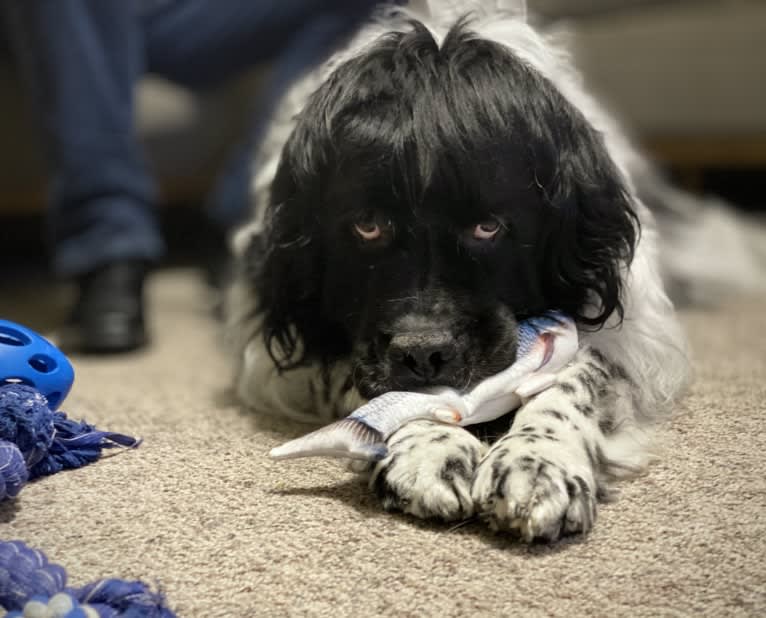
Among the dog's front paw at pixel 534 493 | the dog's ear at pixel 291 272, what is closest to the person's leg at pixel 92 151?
the dog's ear at pixel 291 272

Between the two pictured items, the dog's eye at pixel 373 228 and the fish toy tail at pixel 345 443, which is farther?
the dog's eye at pixel 373 228

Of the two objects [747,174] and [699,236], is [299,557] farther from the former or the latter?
[747,174]

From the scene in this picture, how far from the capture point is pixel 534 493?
1.29m

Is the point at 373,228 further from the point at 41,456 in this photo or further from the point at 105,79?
the point at 105,79

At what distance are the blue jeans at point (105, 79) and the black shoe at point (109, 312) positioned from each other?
0.04 meters

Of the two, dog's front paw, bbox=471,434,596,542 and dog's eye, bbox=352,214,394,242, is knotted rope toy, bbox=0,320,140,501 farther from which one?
dog's front paw, bbox=471,434,596,542

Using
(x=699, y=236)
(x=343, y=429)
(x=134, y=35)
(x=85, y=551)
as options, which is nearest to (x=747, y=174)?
(x=699, y=236)

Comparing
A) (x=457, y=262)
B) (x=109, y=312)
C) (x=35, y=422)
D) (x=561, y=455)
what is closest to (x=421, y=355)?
(x=457, y=262)

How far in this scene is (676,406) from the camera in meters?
1.83

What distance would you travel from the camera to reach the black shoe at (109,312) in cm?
256

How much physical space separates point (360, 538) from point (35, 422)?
54cm

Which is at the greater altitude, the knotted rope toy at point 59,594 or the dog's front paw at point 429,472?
the knotted rope toy at point 59,594

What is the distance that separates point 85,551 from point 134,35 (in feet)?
5.98

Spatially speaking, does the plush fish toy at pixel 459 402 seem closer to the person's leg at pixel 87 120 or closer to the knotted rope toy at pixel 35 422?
the knotted rope toy at pixel 35 422
